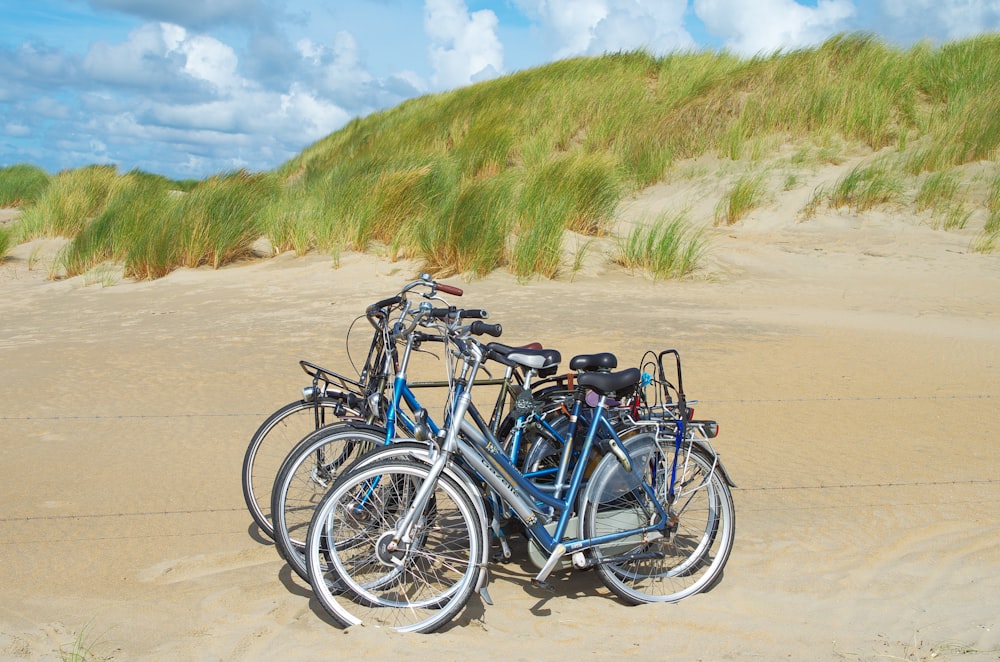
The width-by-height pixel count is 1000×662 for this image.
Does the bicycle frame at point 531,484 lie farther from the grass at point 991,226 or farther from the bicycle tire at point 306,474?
the grass at point 991,226

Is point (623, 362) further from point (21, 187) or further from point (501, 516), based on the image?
point (21, 187)

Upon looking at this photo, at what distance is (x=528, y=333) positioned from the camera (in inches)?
344

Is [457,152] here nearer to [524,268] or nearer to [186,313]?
[524,268]

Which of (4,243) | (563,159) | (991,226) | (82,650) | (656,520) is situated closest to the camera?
(82,650)

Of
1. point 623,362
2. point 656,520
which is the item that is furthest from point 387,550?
point 623,362

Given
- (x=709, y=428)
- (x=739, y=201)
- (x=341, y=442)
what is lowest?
(x=341, y=442)

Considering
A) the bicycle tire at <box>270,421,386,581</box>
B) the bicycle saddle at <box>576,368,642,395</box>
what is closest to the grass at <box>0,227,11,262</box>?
the bicycle tire at <box>270,421,386,581</box>

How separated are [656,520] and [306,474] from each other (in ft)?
4.84

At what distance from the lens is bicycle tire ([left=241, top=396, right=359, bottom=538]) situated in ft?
13.6

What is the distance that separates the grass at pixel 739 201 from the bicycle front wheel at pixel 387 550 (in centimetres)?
1163

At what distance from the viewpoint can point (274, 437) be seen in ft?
14.6

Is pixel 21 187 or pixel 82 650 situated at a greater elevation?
pixel 21 187

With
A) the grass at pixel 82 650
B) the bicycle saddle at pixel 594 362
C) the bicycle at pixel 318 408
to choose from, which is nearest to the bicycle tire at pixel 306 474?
the bicycle at pixel 318 408

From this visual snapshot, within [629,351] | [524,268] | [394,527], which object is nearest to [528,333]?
[629,351]
